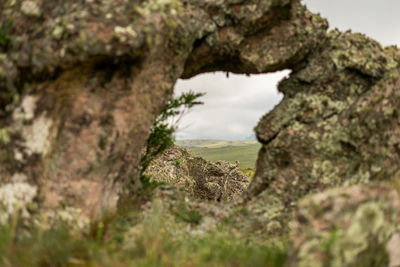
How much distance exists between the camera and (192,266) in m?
3.42

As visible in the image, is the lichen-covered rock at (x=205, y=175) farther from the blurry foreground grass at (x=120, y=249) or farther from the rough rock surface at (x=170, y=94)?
the blurry foreground grass at (x=120, y=249)

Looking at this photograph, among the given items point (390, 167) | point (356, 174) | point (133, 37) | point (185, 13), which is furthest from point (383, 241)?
point (185, 13)

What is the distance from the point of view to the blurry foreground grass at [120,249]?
331 centimetres

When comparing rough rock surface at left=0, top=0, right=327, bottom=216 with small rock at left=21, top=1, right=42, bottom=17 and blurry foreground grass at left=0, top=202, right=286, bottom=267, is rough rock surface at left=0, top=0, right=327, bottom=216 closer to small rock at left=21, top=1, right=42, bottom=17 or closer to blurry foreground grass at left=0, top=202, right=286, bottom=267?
small rock at left=21, top=1, right=42, bottom=17

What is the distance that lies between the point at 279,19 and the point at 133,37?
3261 mm

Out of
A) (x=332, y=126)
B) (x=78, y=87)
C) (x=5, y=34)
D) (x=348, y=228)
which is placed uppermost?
(x=5, y=34)

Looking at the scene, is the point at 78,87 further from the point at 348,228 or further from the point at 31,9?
the point at 348,228

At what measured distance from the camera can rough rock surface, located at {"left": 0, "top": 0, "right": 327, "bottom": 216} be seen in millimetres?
3967

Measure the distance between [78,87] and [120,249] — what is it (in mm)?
2393

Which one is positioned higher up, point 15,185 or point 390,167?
point 390,167

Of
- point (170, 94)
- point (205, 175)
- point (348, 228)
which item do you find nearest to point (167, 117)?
point (170, 94)

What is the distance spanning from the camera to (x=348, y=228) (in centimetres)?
300

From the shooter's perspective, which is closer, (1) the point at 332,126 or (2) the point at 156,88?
(2) the point at 156,88

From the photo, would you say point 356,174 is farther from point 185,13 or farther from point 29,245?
point 29,245
